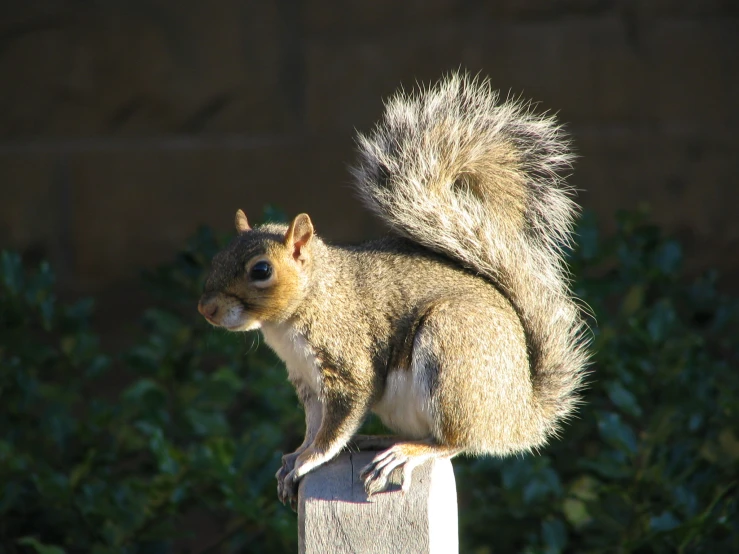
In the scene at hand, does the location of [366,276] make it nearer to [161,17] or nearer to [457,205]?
[457,205]

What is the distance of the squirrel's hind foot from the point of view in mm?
1162

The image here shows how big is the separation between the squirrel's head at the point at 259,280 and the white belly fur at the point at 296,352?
26 millimetres

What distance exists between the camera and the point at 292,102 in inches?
97.3

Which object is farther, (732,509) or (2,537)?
(2,537)

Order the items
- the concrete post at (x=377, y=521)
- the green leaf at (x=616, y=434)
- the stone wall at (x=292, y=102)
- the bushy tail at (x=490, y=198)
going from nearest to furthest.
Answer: the concrete post at (x=377, y=521)
the bushy tail at (x=490, y=198)
the green leaf at (x=616, y=434)
the stone wall at (x=292, y=102)

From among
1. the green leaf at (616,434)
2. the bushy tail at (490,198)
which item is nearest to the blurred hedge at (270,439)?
the green leaf at (616,434)

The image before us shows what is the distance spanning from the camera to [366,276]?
4.39 ft

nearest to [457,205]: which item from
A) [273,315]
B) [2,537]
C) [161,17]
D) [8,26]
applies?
[273,315]

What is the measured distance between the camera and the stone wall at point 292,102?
95.1 inches

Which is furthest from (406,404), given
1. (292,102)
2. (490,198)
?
(292,102)

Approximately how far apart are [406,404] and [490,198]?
0.33m

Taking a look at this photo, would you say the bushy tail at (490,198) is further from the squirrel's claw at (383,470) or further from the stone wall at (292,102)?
the stone wall at (292,102)

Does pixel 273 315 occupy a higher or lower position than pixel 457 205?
lower

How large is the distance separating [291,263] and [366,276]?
114 mm
